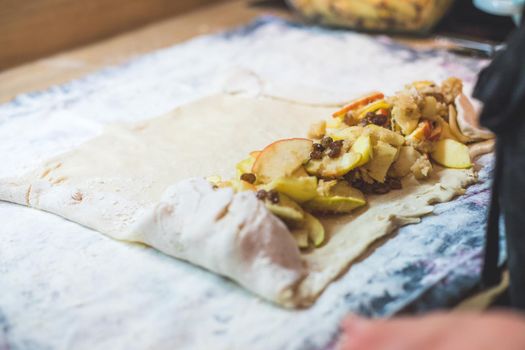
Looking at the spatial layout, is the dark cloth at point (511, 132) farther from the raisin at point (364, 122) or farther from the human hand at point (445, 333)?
the raisin at point (364, 122)

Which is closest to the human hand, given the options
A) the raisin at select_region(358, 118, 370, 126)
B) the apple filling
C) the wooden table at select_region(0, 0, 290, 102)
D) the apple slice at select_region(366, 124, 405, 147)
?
the apple filling

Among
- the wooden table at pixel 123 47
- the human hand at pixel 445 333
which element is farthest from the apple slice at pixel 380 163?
the wooden table at pixel 123 47

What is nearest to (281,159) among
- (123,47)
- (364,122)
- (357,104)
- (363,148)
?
(363,148)

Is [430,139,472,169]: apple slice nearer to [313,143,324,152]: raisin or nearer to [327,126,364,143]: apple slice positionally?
[327,126,364,143]: apple slice

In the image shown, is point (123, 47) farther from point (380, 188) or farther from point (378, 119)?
point (380, 188)

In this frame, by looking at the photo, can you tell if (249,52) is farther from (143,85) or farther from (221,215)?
(221,215)

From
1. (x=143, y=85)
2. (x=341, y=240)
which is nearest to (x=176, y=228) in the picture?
(x=341, y=240)

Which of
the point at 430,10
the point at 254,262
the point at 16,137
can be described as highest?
the point at 430,10
